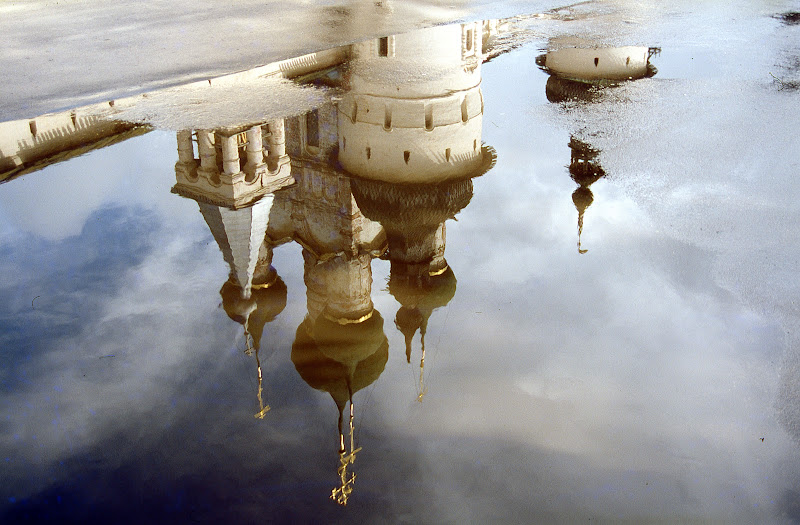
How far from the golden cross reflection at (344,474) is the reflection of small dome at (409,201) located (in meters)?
3.58

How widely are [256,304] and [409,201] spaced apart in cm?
366

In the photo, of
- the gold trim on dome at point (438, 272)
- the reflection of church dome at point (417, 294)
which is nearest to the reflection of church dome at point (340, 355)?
the reflection of church dome at point (417, 294)

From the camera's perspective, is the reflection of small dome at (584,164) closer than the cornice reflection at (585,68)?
Yes

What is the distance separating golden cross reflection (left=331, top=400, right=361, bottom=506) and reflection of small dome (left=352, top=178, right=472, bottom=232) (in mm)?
3577

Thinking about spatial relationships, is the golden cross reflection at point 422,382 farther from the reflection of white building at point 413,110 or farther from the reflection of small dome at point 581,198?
the reflection of white building at point 413,110

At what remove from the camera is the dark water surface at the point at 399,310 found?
13.4 ft

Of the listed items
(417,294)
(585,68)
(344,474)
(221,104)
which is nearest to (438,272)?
(417,294)

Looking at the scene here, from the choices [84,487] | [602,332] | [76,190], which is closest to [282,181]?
[76,190]

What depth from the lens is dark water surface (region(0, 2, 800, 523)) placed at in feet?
13.4

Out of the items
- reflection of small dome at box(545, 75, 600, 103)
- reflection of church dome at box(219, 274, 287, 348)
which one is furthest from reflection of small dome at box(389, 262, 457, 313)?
reflection of small dome at box(545, 75, 600, 103)

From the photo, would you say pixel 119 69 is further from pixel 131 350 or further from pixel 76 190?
pixel 131 350

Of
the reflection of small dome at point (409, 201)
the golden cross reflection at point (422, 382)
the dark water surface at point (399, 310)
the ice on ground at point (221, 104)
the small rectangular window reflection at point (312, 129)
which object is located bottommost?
the reflection of small dome at point (409, 201)

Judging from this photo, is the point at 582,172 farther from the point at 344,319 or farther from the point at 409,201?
the point at 344,319

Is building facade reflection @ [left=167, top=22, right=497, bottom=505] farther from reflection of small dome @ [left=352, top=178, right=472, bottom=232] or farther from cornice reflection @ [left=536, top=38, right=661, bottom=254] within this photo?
cornice reflection @ [left=536, top=38, right=661, bottom=254]
